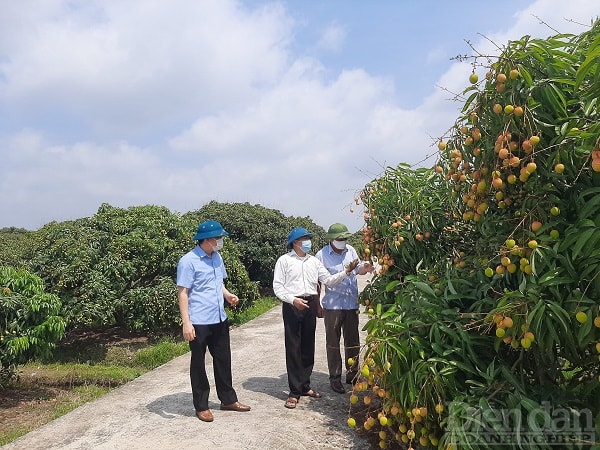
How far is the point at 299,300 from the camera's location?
4969 millimetres

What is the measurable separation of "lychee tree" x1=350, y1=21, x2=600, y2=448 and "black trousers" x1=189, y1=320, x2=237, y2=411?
6.08 ft

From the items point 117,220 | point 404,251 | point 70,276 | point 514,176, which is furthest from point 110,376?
point 514,176

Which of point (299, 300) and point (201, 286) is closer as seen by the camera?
point (201, 286)

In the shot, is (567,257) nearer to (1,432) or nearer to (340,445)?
(340,445)

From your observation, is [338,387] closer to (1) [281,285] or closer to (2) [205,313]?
(1) [281,285]

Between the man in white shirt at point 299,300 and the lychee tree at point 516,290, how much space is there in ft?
5.64

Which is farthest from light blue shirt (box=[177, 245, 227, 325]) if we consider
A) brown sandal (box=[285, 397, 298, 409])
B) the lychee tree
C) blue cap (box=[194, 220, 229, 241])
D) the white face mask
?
the lychee tree

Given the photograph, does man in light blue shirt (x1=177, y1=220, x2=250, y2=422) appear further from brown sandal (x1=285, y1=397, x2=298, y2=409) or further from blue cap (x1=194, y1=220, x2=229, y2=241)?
brown sandal (x1=285, y1=397, x2=298, y2=409)

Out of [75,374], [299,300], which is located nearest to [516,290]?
[299,300]

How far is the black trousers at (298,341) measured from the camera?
5062 mm

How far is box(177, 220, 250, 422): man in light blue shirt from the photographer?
4.66 metres

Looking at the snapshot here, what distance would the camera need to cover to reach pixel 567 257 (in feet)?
8.39

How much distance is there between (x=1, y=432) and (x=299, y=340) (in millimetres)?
2940

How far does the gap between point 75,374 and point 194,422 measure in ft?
10.9
